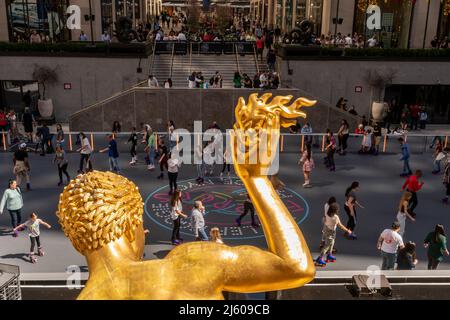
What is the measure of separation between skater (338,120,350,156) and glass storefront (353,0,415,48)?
13517mm

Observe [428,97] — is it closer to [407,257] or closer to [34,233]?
[407,257]

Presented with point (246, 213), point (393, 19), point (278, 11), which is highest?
point (278, 11)

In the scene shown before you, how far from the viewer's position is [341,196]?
14219mm

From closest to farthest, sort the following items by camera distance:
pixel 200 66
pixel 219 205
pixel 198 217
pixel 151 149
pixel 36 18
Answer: pixel 198 217 → pixel 219 205 → pixel 151 149 → pixel 200 66 → pixel 36 18

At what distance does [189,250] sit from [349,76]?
24.0m

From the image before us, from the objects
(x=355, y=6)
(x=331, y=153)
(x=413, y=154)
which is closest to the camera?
(x=331, y=153)

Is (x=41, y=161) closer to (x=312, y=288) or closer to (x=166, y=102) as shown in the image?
(x=166, y=102)

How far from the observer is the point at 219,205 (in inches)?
529

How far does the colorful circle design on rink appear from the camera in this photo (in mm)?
11734

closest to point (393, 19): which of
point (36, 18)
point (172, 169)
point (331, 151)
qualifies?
point (331, 151)

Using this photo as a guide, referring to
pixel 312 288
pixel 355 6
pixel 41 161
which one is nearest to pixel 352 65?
pixel 355 6

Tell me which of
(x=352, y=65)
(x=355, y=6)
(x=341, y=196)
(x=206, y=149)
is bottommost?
(x=341, y=196)

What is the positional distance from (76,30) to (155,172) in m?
18.7

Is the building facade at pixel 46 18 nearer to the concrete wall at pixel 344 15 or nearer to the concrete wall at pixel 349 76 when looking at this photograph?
the concrete wall at pixel 349 76
